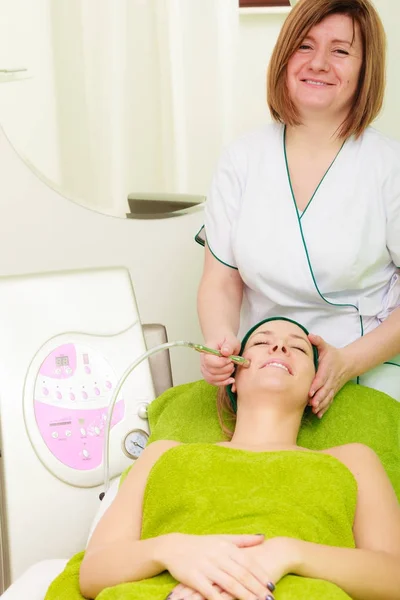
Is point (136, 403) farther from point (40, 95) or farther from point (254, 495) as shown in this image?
point (40, 95)

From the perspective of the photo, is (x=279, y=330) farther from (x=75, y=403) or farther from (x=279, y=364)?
(x=75, y=403)

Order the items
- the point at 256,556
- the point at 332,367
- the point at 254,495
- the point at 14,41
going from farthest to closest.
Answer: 1. the point at 14,41
2. the point at 332,367
3. the point at 254,495
4. the point at 256,556

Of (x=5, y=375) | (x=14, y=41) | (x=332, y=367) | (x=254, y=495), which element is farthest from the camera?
(x=14, y=41)

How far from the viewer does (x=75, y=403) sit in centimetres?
185

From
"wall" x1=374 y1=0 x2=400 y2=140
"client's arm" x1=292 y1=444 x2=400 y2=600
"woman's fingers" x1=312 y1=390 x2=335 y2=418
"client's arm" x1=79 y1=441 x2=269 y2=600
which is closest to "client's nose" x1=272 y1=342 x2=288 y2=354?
"woman's fingers" x1=312 y1=390 x2=335 y2=418

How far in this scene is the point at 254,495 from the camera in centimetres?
145

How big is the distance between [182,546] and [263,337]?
0.50 meters

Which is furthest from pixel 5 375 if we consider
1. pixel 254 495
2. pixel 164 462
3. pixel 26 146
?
pixel 26 146

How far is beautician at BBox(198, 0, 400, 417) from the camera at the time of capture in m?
1.76

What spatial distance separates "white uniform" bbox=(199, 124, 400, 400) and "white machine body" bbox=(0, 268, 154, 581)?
297mm

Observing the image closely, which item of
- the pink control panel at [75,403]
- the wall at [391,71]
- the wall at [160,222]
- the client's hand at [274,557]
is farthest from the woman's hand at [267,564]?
the wall at [391,71]

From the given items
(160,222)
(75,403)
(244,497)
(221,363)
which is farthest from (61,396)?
(160,222)

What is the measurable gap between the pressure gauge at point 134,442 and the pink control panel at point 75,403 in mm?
46

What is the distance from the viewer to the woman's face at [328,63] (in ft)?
5.78
